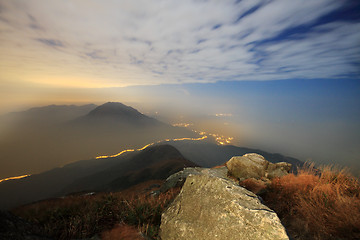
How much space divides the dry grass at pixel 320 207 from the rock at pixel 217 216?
7.99 ft

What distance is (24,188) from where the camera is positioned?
159 metres

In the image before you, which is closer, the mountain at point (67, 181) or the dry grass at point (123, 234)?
the dry grass at point (123, 234)

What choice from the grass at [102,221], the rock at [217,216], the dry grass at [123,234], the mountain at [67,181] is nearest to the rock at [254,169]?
the rock at [217,216]

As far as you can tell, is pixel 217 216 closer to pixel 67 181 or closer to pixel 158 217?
pixel 158 217

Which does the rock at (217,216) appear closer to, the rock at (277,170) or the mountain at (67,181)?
the rock at (277,170)

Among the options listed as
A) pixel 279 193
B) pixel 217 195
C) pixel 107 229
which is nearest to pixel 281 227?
pixel 217 195

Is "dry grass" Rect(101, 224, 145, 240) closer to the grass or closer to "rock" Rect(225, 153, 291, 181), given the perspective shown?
the grass

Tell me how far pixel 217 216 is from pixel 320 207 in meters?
3.92

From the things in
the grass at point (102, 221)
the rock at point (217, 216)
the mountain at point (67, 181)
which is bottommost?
the mountain at point (67, 181)

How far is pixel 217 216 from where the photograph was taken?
3.63 meters

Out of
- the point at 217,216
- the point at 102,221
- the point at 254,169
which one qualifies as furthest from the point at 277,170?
A: the point at 102,221

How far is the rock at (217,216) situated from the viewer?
3.16 metres

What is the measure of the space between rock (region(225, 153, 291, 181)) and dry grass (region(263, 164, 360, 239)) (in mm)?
7858

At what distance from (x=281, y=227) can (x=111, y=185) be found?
10659cm
